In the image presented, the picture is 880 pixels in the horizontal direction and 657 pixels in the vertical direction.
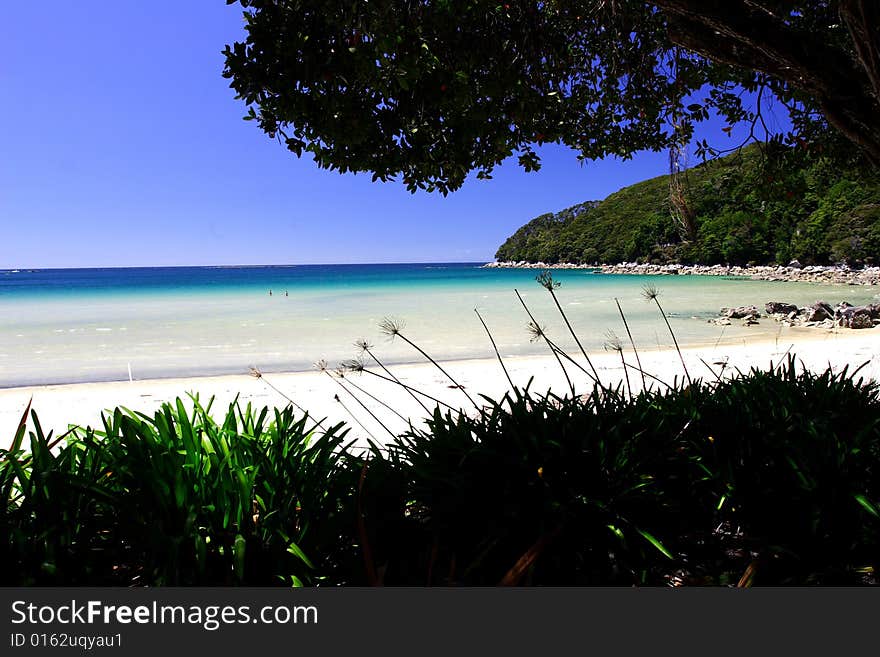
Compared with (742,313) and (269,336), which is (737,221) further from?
(269,336)

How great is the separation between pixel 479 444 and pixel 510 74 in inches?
130

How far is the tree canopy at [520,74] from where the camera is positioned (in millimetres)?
2814

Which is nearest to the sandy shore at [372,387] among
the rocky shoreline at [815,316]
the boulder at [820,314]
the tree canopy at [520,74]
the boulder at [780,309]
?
the tree canopy at [520,74]

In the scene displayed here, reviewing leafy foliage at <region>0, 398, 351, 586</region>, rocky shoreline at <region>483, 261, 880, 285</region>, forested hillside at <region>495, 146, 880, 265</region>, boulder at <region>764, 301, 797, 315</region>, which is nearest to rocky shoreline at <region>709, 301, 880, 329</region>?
boulder at <region>764, 301, 797, 315</region>

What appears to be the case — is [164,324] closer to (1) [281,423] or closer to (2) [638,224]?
(1) [281,423]

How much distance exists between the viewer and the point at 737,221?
6.73 metres

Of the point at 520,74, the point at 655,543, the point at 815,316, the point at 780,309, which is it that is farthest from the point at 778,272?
the point at 655,543

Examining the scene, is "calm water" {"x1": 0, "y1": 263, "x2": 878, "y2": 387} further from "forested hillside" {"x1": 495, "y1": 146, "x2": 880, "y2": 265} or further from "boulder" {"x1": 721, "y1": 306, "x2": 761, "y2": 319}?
"forested hillside" {"x1": 495, "y1": 146, "x2": 880, "y2": 265}

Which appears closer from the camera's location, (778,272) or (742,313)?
(742,313)

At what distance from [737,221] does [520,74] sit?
4460 mm

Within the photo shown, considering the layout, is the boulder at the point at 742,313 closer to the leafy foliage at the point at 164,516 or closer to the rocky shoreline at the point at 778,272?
the leafy foliage at the point at 164,516

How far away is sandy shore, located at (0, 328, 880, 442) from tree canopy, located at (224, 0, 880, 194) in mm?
2861

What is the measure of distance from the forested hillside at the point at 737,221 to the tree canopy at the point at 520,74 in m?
0.54
